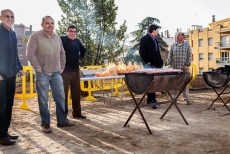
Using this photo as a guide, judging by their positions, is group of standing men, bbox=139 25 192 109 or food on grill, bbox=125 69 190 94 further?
group of standing men, bbox=139 25 192 109

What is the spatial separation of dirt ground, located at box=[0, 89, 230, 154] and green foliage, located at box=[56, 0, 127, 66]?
18.7 ft

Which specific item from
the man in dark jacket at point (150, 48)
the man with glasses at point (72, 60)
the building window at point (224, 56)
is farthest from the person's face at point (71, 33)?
the building window at point (224, 56)

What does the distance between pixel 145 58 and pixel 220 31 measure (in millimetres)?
45575

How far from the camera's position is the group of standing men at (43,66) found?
4465mm

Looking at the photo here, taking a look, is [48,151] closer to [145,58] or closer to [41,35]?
[41,35]

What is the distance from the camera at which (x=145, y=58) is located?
7.80m

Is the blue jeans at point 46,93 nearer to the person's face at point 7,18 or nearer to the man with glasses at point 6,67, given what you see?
the man with glasses at point 6,67

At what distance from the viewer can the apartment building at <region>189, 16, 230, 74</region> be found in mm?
49969

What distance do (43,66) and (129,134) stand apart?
6.20 feet

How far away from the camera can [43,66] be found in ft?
17.0

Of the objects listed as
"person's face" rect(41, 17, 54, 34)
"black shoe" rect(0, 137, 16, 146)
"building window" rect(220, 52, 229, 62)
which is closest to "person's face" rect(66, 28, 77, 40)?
"person's face" rect(41, 17, 54, 34)

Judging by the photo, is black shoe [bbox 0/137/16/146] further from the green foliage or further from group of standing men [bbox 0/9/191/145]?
the green foliage

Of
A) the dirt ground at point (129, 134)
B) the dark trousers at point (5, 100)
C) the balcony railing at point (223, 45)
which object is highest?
the balcony railing at point (223, 45)

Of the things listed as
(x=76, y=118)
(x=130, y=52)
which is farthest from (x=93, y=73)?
(x=130, y=52)
